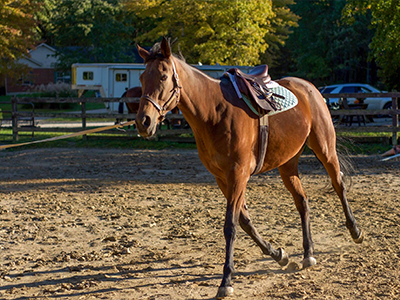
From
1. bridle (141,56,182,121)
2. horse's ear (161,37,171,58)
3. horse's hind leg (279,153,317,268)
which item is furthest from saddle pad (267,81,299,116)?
horse's ear (161,37,171,58)

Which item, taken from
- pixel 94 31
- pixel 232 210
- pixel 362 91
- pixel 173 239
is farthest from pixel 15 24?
pixel 232 210

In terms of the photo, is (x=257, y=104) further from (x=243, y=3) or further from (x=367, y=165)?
(x=243, y=3)

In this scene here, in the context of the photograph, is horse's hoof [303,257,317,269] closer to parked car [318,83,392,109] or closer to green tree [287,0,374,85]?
parked car [318,83,392,109]

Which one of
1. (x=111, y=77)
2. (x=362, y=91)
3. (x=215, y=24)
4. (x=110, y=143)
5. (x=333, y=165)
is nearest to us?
(x=333, y=165)

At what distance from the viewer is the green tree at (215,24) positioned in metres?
24.5

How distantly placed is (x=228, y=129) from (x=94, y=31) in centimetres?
3712

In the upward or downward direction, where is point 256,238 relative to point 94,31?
downward

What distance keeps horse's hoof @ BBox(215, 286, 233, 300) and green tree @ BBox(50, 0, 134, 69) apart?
114ft

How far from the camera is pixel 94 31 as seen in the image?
127ft

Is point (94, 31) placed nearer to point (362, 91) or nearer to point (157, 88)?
point (362, 91)

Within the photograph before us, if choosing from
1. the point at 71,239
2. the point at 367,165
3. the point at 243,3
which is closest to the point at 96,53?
the point at 243,3

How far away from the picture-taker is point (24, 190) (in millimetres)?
8383

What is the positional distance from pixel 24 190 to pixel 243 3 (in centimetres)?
1883

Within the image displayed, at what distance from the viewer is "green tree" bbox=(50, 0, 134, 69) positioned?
37406mm
